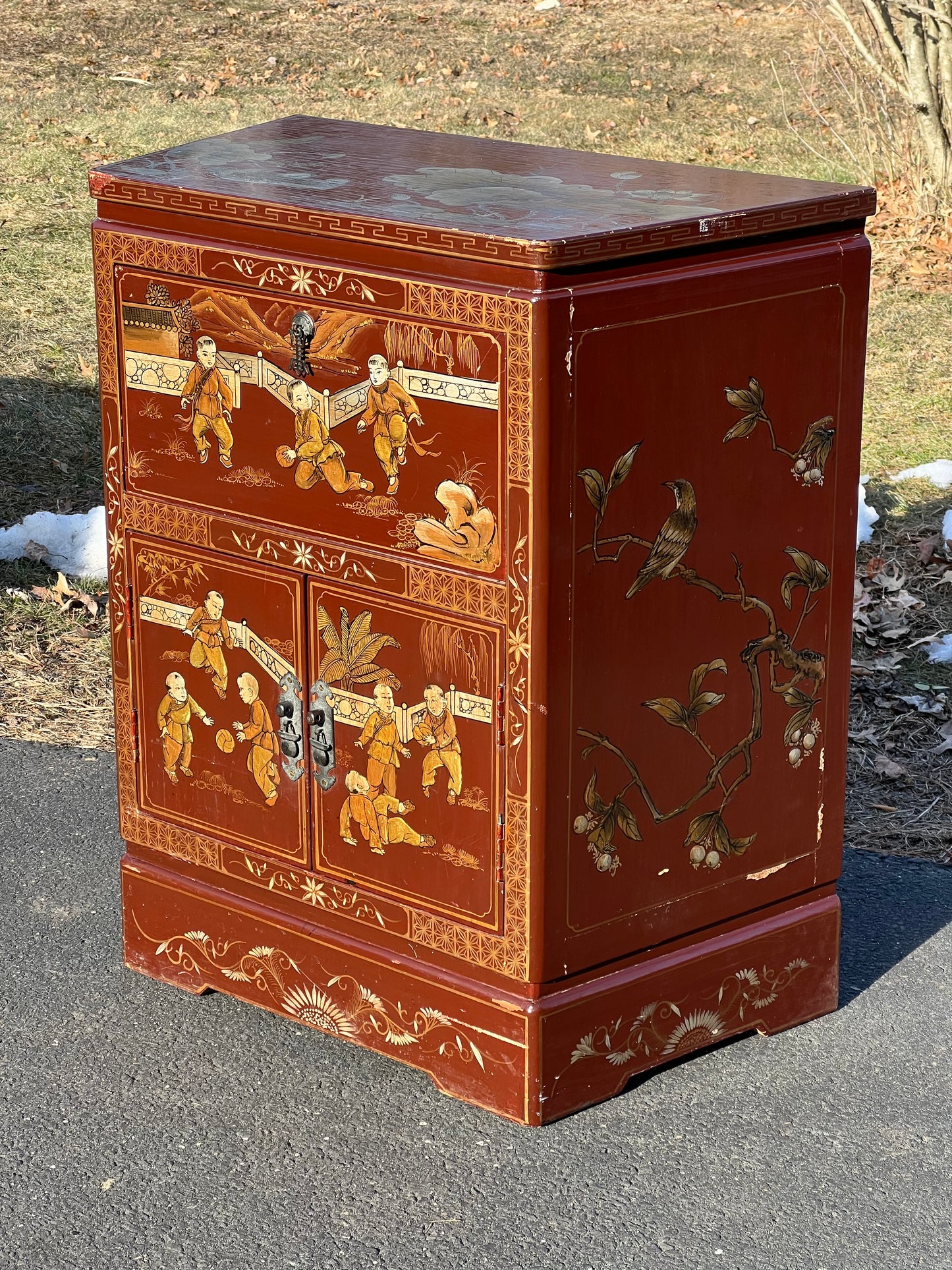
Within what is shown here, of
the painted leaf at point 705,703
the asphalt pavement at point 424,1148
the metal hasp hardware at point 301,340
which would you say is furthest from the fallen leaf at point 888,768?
the metal hasp hardware at point 301,340

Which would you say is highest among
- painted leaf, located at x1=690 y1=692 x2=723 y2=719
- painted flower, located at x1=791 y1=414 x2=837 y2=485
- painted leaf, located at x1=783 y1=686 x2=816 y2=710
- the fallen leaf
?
painted flower, located at x1=791 y1=414 x2=837 y2=485

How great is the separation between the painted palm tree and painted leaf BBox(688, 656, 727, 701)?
0.49m

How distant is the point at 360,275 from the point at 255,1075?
1401mm

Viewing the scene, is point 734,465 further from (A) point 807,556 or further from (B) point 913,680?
(B) point 913,680

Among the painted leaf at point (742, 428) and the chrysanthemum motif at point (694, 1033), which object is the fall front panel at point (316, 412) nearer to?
the painted leaf at point (742, 428)

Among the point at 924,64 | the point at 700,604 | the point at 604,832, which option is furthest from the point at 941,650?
the point at 924,64

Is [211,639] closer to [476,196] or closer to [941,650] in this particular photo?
[476,196]

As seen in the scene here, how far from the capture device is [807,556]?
2898mm

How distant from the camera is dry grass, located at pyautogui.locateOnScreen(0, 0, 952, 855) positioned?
15.5ft

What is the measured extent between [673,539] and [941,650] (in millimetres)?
2269

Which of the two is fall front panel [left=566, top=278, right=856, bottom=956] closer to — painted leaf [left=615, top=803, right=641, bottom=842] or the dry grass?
painted leaf [left=615, top=803, right=641, bottom=842]

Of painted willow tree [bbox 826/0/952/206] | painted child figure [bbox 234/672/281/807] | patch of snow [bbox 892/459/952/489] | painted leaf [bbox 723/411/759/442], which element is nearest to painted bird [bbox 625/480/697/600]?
painted leaf [bbox 723/411/759/442]

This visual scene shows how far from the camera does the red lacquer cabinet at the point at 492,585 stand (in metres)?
2.58

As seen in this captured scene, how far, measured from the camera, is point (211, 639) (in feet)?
9.93
